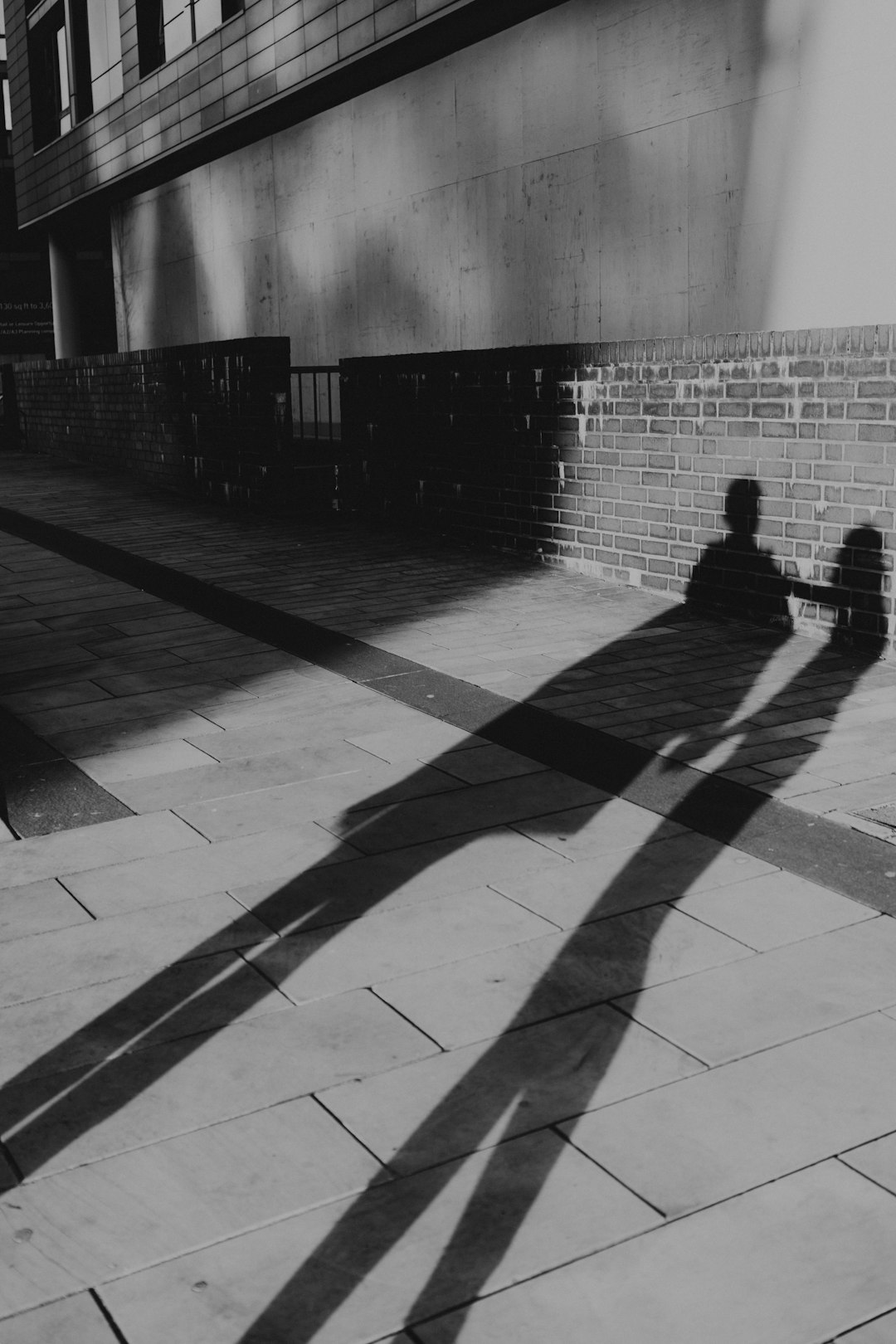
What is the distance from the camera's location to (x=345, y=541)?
461 inches

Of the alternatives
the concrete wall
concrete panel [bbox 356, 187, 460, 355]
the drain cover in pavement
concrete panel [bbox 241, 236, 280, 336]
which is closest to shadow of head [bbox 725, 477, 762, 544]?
the drain cover in pavement

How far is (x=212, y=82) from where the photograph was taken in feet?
67.5

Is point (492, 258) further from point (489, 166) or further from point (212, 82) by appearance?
point (212, 82)

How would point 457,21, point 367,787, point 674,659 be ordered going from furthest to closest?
1. point 457,21
2. point 674,659
3. point 367,787

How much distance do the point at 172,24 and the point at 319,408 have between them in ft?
34.4

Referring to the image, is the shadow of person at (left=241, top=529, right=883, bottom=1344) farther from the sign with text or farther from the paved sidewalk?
the sign with text

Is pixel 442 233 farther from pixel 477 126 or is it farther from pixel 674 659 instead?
pixel 674 659

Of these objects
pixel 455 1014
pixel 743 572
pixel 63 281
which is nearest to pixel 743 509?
pixel 743 572

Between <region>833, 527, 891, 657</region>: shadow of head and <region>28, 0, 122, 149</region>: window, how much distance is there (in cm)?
2203

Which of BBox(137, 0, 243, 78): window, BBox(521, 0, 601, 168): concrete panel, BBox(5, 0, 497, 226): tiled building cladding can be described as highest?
BBox(137, 0, 243, 78): window

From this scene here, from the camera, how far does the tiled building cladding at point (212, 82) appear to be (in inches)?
621

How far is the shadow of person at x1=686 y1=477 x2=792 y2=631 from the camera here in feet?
A: 25.4

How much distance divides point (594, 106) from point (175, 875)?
1143cm

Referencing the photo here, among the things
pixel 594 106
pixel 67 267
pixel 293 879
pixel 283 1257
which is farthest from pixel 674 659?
pixel 67 267
